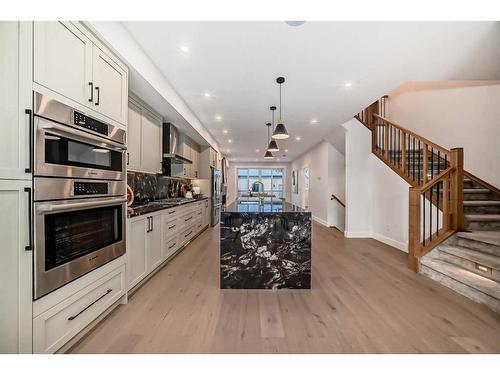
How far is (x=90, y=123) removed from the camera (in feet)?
5.95

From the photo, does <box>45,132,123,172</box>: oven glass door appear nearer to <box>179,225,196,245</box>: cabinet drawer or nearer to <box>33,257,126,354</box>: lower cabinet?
<box>33,257,126,354</box>: lower cabinet

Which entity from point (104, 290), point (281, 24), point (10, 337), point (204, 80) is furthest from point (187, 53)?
point (10, 337)

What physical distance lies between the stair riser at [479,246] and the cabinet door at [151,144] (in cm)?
470

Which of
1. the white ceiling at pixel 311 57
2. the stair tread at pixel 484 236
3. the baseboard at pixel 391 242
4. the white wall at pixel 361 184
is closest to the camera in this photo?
the white ceiling at pixel 311 57

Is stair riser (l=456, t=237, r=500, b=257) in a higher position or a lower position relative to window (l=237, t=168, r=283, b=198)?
lower

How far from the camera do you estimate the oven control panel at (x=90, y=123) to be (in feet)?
5.57

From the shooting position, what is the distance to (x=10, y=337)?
1303 mm

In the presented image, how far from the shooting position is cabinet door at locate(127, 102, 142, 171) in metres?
3.20

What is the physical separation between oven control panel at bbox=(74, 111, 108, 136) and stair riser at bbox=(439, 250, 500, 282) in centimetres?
415

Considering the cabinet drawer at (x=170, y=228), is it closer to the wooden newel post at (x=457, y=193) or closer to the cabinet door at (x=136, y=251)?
the cabinet door at (x=136, y=251)

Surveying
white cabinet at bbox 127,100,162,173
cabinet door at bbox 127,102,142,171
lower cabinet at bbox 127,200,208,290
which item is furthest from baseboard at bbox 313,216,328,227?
cabinet door at bbox 127,102,142,171

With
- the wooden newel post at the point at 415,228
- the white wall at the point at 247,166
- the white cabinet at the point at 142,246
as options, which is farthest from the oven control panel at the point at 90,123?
the white wall at the point at 247,166

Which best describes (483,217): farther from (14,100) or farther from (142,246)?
(14,100)

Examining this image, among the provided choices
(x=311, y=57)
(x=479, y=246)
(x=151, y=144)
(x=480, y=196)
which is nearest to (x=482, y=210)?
(x=480, y=196)
